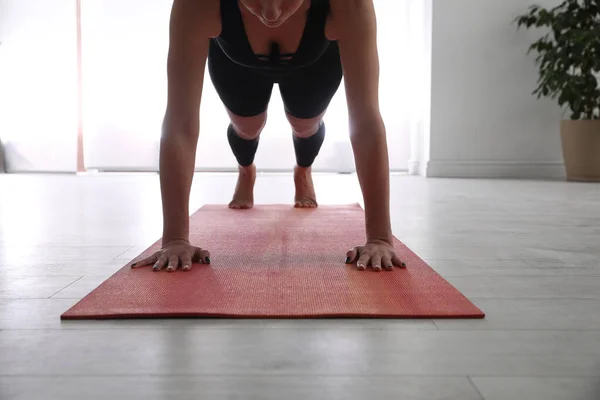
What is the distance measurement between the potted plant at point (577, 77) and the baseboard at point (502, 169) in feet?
1.37

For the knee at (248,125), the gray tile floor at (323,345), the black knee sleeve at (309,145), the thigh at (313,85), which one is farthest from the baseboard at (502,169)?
the gray tile floor at (323,345)

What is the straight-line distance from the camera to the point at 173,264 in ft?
3.78

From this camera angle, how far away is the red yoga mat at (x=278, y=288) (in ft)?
2.83

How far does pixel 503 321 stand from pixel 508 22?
4.30 m

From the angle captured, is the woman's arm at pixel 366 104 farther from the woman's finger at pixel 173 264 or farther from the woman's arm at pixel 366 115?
the woman's finger at pixel 173 264

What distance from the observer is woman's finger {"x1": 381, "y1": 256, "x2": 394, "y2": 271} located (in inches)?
45.9

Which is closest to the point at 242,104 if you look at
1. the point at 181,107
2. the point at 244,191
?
the point at 244,191

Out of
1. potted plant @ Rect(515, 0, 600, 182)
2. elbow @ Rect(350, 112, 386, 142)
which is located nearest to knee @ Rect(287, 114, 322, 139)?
elbow @ Rect(350, 112, 386, 142)

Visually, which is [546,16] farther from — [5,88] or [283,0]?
[5,88]

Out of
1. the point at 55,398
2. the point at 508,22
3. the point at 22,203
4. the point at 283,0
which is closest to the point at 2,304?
the point at 55,398

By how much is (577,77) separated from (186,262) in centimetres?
370

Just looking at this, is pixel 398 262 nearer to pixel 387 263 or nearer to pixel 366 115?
pixel 387 263

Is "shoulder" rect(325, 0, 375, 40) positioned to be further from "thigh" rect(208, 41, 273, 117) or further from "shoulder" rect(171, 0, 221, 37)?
"thigh" rect(208, 41, 273, 117)

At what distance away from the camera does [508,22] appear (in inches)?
183
